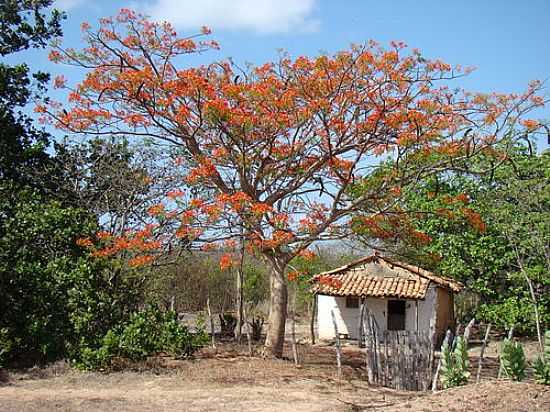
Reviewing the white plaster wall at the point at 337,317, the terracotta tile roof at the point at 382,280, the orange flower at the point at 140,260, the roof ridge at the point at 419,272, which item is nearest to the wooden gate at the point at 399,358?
the orange flower at the point at 140,260

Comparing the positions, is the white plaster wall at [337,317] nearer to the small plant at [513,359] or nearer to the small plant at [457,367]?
the small plant at [457,367]

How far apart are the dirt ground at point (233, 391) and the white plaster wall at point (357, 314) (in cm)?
862

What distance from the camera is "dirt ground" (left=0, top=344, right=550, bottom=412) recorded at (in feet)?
25.8

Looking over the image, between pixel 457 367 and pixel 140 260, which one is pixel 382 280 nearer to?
pixel 140 260

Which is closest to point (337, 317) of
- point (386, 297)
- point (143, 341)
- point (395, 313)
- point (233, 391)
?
point (395, 313)

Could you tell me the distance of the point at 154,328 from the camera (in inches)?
464

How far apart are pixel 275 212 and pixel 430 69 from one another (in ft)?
12.6

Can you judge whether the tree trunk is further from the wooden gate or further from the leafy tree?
the leafy tree

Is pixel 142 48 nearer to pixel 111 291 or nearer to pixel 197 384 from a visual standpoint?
pixel 111 291

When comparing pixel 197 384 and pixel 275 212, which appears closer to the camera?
pixel 197 384

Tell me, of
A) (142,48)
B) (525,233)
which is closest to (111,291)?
(142,48)

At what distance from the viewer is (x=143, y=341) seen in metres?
11.4

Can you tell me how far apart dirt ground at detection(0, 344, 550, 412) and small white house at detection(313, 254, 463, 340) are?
7774mm

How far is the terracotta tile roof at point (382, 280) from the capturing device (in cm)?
1977
